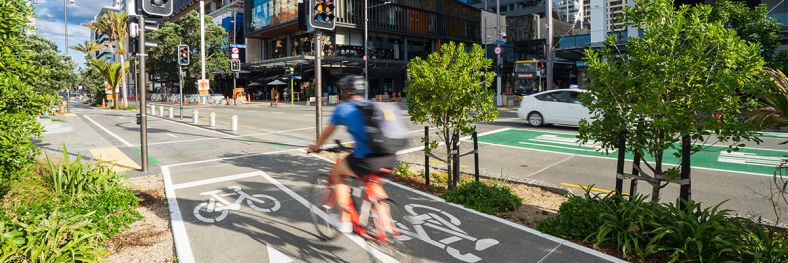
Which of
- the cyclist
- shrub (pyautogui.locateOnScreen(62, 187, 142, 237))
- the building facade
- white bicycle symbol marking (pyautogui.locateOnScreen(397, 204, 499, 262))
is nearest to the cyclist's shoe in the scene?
the cyclist

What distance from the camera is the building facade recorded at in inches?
1948

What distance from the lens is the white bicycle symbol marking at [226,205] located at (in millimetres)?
5656

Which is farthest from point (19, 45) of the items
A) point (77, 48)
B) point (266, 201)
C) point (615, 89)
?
point (77, 48)

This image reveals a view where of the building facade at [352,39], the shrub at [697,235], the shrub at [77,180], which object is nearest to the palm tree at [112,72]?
the building facade at [352,39]

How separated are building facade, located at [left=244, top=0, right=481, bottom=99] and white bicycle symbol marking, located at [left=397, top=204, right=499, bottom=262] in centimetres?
4198

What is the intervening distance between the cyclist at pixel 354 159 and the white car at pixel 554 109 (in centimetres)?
1290

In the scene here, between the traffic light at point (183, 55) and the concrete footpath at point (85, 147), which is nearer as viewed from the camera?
the concrete footpath at point (85, 147)

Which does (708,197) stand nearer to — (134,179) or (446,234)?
(446,234)

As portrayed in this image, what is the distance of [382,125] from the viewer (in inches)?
158

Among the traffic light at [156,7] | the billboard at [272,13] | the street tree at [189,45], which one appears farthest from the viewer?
the street tree at [189,45]

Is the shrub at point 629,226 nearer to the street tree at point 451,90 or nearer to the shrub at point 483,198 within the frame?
the shrub at point 483,198

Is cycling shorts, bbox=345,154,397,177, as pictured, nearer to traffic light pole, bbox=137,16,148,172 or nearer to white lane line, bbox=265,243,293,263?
white lane line, bbox=265,243,293,263

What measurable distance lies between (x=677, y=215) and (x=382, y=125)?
9.89ft

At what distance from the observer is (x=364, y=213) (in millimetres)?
4336
